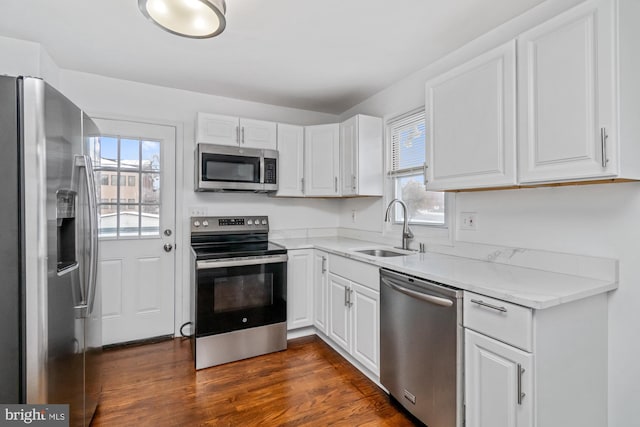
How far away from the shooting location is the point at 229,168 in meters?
2.89

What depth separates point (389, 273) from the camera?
1.95 m

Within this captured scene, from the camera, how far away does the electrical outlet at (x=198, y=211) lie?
10.0 ft

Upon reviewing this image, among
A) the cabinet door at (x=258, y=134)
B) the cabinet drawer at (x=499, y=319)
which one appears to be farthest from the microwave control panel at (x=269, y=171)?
the cabinet drawer at (x=499, y=319)

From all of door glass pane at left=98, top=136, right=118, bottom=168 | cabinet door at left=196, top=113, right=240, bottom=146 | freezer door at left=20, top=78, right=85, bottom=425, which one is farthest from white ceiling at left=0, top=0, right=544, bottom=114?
freezer door at left=20, top=78, right=85, bottom=425

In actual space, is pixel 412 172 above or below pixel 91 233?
above

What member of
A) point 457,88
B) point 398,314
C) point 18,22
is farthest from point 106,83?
point 398,314

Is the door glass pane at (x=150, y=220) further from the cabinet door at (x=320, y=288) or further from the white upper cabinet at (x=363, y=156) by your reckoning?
the white upper cabinet at (x=363, y=156)

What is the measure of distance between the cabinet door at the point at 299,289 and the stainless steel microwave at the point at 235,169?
0.74m

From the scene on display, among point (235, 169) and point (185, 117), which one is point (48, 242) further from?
point (185, 117)

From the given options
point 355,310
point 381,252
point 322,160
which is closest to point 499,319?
point 355,310

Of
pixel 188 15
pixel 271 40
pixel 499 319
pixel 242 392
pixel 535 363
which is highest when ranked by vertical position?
pixel 271 40

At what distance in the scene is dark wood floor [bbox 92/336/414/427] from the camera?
185 cm

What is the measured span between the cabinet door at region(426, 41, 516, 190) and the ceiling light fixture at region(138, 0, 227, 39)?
4.42ft

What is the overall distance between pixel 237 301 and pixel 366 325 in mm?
1084
